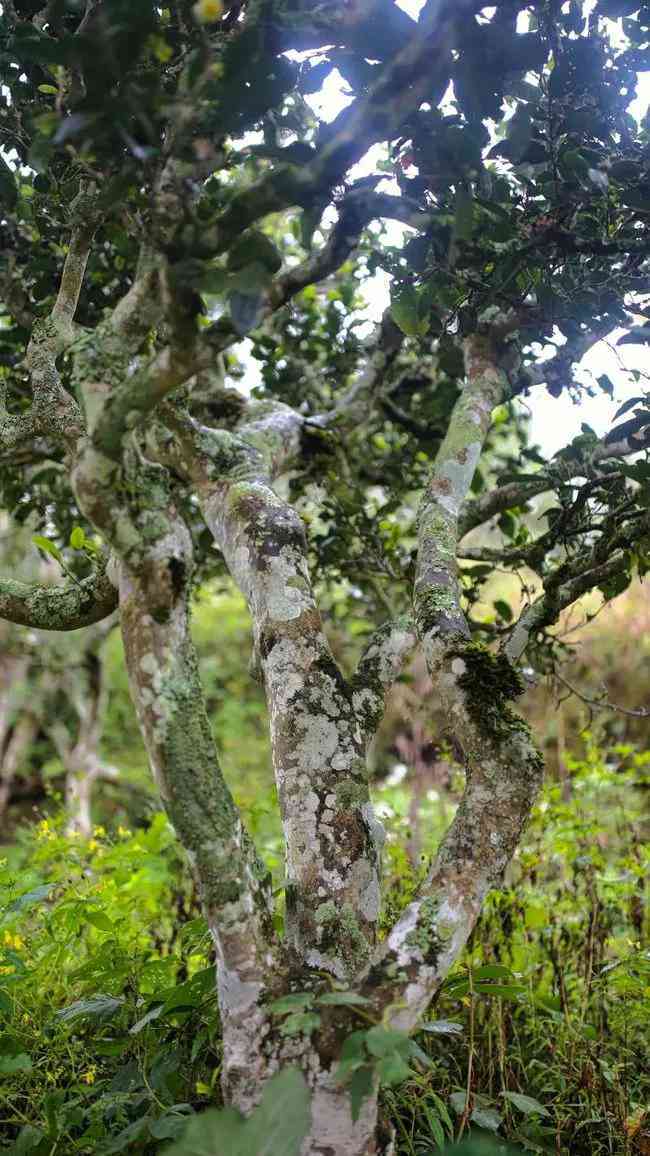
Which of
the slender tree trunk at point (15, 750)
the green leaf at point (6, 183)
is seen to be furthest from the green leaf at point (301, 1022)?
the slender tree trunk at point (15, 750)

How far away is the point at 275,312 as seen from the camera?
6.36ft

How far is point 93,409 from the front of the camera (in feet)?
4.87

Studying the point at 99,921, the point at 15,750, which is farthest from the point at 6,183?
the point at 15,750

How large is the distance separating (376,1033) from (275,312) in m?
1.52

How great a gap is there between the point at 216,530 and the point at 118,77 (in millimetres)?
1129

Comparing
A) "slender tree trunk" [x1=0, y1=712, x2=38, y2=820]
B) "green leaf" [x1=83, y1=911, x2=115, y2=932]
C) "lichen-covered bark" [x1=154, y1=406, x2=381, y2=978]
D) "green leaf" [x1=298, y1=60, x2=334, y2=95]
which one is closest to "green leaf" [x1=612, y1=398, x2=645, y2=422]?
"lichen-covered bark" [x1=154, y1=406, x2=381, y2=978]

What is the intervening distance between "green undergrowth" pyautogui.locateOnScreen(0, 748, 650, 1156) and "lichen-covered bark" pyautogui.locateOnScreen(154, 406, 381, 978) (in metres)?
0.28

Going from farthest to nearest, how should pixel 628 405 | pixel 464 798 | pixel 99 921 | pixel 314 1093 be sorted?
pixel 628 405, pixel 99 921, pixel 464 798, pixel 314 1093

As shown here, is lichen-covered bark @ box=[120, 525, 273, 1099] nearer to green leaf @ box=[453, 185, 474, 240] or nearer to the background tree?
the background tree

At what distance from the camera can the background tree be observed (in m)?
1.33

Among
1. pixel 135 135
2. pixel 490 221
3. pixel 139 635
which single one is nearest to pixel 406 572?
pixel 490 221

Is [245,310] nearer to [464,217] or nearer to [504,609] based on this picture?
[464,217]

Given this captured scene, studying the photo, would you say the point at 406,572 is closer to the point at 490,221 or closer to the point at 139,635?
the point at 490,221

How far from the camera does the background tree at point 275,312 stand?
1333 millimetres
